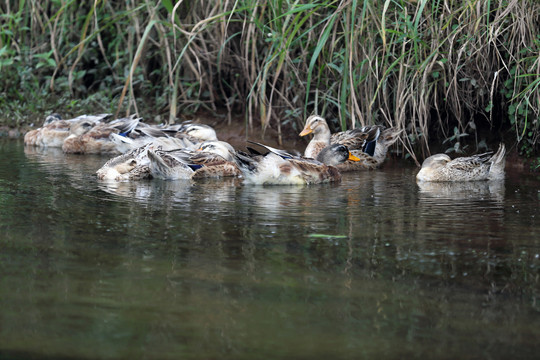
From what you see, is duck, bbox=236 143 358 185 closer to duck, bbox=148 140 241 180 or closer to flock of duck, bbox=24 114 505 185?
flock of duck, bbox=24 114 505 185

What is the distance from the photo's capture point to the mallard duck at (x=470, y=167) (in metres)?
8.55

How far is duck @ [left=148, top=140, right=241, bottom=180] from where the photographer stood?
27.8 feet

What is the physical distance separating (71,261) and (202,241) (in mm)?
913

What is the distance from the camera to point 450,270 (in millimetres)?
4625

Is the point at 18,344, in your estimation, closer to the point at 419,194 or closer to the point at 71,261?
the point at 71,261

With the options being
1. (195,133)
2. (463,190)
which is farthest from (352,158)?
(195,133)

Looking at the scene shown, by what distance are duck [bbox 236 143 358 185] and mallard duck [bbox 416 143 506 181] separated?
39.1 inches

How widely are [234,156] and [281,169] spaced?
2.19ft

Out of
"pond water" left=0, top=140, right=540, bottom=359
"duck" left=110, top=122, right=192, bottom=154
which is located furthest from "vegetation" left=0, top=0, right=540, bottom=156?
"pond water" left=0, top=140, right=540, bottom=359

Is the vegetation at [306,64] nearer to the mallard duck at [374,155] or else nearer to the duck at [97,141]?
the mallard duck at [374,155]

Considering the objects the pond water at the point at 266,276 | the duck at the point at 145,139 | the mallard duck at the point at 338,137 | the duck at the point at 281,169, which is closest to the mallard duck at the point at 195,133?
the duck at the point at 145,139

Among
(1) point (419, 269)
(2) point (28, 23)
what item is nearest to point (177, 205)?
(1) point (419, 269)

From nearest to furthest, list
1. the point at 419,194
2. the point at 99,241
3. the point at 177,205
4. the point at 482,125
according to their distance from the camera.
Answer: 1. the point at 99,241
2. the point at 177,205
3. the point at 419,194
4. the point at 482,125

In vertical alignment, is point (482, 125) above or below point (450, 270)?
above
